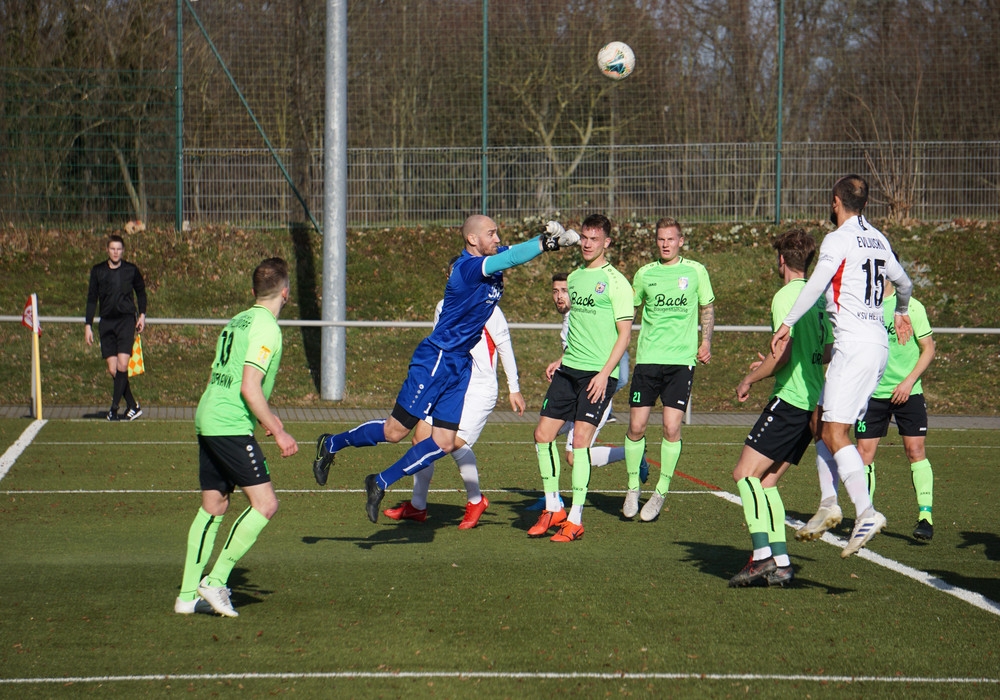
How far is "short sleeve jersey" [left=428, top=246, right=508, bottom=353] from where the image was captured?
698cm

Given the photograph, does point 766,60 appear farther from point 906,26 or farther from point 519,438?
point 519,438

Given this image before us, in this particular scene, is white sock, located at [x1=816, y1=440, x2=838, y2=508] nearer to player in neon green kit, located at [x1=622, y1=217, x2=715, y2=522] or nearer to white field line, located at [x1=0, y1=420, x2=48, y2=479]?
player in neon green kit, located at [x1=622, y1=217, x2=715, y2=522]

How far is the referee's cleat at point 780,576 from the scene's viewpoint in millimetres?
6016

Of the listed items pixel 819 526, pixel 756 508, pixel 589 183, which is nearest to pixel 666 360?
pixel 756 508

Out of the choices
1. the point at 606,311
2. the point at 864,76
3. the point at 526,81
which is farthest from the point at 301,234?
the point at 606,311

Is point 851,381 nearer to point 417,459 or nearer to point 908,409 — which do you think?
point 908,409

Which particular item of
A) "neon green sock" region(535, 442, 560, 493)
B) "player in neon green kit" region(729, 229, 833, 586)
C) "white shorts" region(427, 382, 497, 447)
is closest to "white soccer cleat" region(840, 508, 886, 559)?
"player in neon green kit" region(729, 229, 833, 586)

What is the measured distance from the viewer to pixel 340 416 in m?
14.4

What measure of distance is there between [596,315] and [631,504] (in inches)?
60.8

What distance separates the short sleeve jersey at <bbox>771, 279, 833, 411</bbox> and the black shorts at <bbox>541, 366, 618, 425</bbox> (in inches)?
69.4

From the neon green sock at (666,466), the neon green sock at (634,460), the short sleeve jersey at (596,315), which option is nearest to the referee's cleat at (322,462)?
the short sleeve jersey at (596,315)

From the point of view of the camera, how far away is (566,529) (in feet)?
24.3

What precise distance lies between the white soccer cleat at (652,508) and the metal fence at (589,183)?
1230 centimetres

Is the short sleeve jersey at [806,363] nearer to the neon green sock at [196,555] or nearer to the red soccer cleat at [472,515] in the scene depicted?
the red soccer cleat at [472,515]
